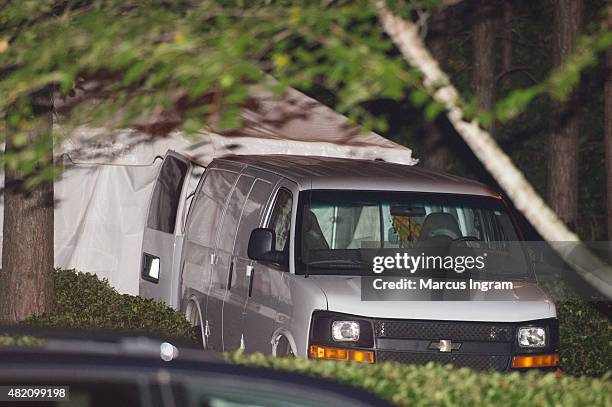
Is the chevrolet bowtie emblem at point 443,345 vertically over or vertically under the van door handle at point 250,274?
under

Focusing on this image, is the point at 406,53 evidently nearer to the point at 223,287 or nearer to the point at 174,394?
the point at 174,394

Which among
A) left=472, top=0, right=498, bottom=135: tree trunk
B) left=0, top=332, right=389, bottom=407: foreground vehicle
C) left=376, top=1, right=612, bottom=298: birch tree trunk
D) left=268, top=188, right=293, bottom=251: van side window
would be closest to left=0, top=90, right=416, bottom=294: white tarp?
left=268, top=188, right=293, bottom=251: van side window

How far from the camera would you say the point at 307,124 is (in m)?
16.3

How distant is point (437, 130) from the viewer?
2947 cm

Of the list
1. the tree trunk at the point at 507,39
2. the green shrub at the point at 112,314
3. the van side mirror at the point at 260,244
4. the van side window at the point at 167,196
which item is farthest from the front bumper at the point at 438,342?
the tree trunk at the point at 507,39

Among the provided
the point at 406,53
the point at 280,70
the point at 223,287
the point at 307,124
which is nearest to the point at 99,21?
the point at 280,70

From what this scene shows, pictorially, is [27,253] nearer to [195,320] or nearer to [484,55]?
[195,320]

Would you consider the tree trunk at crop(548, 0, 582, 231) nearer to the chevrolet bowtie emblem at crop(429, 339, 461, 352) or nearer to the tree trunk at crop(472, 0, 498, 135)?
the tree trunk at crop(472, 0, 498, 135)

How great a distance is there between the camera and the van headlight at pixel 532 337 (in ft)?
31.6

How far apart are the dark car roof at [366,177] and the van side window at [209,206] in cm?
47

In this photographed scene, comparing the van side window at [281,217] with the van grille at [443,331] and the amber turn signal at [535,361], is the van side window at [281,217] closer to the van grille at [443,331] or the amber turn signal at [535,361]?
the van grille at [443,331]

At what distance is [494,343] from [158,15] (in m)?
4.32

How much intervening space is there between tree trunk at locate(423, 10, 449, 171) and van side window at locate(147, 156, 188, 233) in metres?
12.4

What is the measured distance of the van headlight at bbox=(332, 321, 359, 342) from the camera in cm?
932
